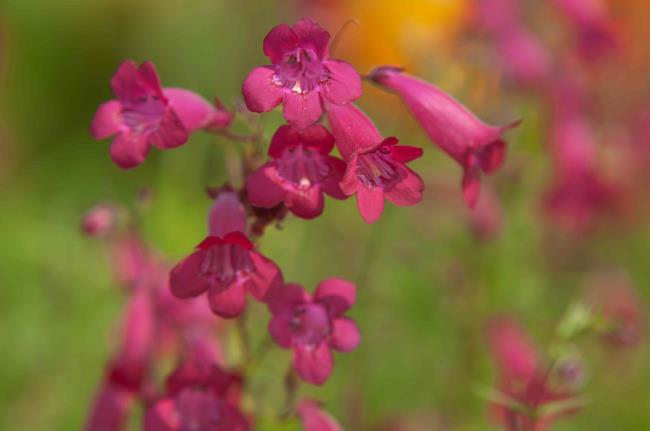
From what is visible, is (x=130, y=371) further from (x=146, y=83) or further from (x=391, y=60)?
(x=391, y=60)

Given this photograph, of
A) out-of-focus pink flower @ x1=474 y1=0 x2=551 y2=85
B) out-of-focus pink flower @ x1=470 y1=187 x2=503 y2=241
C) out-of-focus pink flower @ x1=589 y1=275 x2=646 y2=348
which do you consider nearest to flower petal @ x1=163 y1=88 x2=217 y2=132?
out-of-focus pink flower @ x1=470 y1=187 x2=503 y2=241

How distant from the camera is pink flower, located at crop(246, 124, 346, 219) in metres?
1.72

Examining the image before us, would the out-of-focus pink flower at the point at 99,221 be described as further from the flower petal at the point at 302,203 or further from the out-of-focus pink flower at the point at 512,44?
the out-of-focus pink flower at the point at 512,44

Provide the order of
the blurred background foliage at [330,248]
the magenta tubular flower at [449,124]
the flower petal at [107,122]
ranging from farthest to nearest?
the blurred background foliage at [330,248] → the magenta tubular flower at [449,124] → the flower petal at [107,122]

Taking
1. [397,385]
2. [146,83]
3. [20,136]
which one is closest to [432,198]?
[397,385]

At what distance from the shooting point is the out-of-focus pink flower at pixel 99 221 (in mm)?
2424

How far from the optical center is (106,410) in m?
2.24

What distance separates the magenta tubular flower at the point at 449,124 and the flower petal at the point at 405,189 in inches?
9.3

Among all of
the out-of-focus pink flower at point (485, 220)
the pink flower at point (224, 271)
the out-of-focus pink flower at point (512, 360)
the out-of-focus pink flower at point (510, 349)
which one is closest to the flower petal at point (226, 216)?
the pink flower at point (224, 271)

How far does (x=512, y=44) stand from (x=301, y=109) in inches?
86.4

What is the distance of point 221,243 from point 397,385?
211cm

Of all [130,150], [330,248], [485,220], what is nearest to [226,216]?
→ [130,150]

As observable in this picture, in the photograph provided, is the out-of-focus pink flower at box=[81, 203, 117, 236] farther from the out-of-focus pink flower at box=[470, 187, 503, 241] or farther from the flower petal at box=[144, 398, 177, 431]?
the out-of-focus pink flower at box=[470, 187, 503, 241]

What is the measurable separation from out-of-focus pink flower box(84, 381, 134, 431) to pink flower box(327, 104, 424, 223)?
83 centimetres
